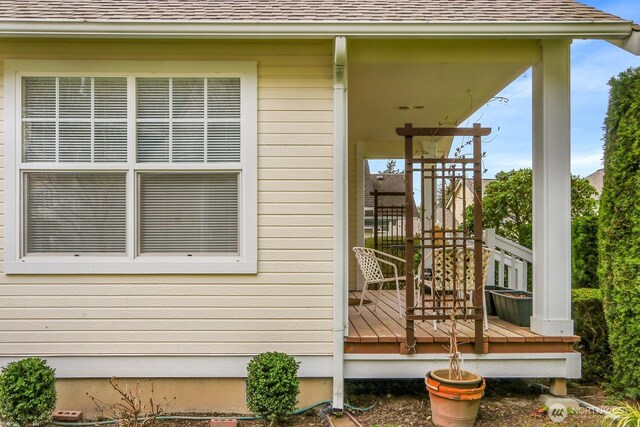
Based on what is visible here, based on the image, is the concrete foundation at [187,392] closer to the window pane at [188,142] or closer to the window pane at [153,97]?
the window pane at [188,142]

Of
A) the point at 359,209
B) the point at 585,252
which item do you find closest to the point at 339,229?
the point at 359,209

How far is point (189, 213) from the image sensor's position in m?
3.41

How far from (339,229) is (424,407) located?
5.05 ft

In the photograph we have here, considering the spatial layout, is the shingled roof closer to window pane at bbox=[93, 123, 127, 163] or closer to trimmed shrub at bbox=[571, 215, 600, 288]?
window pane at bbox=[93, 123, 127, 163]

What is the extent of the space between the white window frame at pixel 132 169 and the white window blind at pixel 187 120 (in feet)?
0.18

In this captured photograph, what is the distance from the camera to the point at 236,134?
3.41 meters

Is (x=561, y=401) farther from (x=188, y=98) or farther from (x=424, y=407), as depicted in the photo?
(x=188, y=98)

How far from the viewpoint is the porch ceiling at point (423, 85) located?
11.3 ft

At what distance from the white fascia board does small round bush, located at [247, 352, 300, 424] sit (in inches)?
95.1

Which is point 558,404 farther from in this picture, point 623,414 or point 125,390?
point 125,390

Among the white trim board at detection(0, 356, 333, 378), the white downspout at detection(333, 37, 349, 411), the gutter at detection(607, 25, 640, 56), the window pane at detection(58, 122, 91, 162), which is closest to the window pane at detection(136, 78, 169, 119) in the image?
the window pane at detection(58, 122, 91, 162)

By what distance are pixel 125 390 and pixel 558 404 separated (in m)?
3.30

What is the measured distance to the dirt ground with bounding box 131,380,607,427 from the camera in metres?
3.10

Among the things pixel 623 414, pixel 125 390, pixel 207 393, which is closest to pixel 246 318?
pixel 207 393
